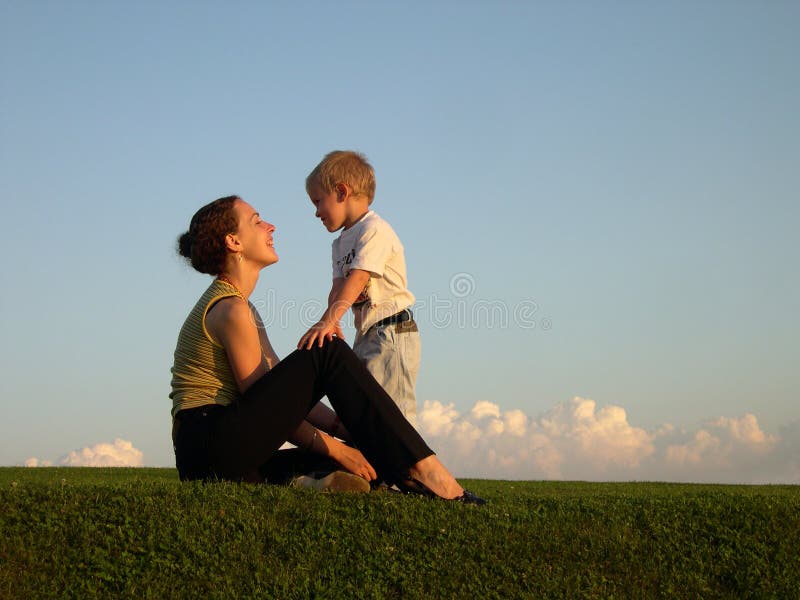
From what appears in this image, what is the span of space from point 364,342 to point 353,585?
2.50 m

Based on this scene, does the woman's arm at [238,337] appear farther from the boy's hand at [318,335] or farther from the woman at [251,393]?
the boy's hand at [318,335]

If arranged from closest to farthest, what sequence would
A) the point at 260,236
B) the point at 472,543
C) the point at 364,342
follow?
the point at 472,543 < the point at 260,236 < the point at 364,342

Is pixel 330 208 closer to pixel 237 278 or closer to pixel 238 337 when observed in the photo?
pixel 237 278

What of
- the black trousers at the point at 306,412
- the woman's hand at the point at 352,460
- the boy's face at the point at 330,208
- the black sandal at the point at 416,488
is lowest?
the black sandal at the point at 416,488

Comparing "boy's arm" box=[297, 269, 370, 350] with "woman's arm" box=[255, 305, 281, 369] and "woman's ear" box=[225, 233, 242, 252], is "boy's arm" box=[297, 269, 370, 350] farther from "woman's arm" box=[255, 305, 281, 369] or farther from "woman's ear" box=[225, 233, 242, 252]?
"woman's ear" box=[225, 233, 242, 252]

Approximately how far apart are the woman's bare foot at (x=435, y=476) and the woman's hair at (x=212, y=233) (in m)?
2.11

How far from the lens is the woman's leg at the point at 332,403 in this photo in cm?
580

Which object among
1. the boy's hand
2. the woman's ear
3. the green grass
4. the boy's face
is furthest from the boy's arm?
the green grass

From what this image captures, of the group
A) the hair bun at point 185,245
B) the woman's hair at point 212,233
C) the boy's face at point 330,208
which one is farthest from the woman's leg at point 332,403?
the boy's face at point 330,208

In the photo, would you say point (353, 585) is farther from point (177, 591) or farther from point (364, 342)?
point (364, 342)

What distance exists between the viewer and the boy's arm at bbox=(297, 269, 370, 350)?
19.4ft

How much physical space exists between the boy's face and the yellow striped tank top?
1.77 m

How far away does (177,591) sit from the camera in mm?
5359

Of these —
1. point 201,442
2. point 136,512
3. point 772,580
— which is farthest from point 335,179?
point 772,580
